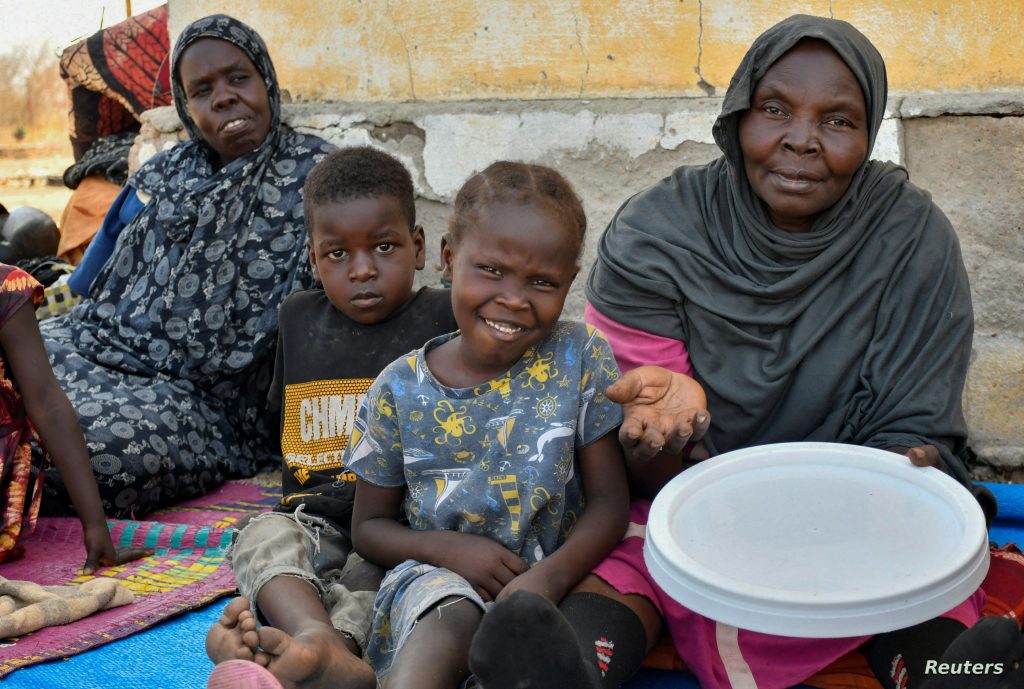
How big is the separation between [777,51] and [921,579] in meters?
1.26

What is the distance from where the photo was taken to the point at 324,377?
9.38ft

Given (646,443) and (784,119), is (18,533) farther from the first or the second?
(784,119)

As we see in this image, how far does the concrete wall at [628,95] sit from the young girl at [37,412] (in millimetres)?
1541

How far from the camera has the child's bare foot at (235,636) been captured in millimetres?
1939

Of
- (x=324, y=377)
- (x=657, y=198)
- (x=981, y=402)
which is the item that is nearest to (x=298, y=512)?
(x=324, y=377)

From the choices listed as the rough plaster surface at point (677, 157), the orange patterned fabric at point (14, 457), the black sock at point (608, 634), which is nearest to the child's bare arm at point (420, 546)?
the black sock at point (608, 634)

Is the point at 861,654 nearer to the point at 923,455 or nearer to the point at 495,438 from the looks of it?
the point at 923,455

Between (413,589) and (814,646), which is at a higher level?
(413,589)

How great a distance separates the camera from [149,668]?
8.38 feet

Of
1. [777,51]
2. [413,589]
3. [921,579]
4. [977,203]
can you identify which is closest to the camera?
[921,579]

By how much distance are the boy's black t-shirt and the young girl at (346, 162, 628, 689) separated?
1.23ft

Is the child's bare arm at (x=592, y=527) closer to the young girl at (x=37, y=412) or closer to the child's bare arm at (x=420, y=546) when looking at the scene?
the child's bare arm at (x=420, y=546)

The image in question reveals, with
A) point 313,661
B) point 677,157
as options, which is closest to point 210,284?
point 677,157

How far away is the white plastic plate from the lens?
5.93 feet
